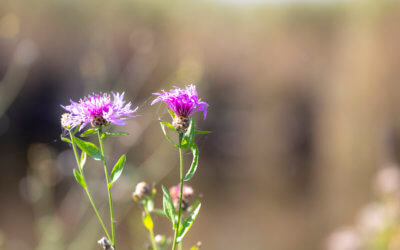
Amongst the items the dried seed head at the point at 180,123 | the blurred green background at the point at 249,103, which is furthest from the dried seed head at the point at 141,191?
the blurred green background at the point at 249,103

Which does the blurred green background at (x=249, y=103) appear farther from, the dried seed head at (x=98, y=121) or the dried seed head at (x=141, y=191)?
the dried seed head at (x=98, y=121)

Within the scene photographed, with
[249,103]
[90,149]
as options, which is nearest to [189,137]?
[90,149]

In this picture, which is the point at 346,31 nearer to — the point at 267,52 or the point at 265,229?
the point at 267,52

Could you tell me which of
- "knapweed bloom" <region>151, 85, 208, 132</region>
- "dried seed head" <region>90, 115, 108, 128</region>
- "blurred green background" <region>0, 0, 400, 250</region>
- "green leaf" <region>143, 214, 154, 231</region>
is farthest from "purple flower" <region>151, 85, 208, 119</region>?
"blurred green background" <region>0, 0, 400, 250</region>

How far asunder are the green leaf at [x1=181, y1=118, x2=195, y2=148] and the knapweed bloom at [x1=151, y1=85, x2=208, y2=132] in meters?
0.05

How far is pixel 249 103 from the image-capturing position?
9.48m

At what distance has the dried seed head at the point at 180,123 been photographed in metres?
1.06

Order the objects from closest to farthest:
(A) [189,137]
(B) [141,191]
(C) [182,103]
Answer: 1. (A) [189,137]
2. (C) [182,103]
3. (B) [141,191]

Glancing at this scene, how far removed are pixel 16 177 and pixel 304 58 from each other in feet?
20.7

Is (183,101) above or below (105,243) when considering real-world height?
above

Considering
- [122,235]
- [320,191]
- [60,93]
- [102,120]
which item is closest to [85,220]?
[122,235]

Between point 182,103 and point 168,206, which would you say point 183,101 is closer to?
point 182,103

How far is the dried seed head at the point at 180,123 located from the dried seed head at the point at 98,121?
0.16 meters

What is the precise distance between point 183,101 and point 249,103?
27.8ft
